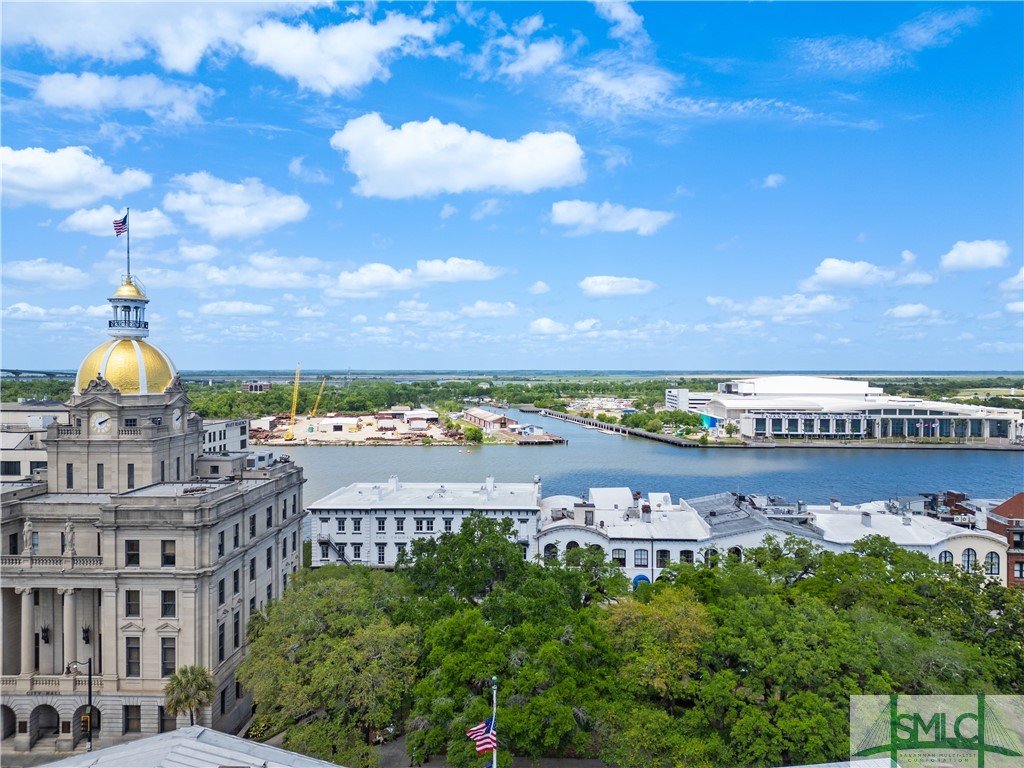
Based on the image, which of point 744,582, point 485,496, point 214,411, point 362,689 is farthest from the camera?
point 214,411

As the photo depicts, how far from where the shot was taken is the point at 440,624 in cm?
2667

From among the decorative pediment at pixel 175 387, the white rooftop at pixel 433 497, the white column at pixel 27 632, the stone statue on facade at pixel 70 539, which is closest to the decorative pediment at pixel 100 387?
the decorative pediment at pixel 175 387

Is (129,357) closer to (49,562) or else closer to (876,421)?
(49,562)

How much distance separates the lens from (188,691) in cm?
2770

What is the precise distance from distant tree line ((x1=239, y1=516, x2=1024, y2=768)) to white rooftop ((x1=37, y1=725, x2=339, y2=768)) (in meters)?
5.54

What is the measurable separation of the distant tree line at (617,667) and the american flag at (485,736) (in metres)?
2.15

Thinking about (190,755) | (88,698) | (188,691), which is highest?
(190,755)

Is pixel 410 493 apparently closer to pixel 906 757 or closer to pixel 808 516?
pixel 808 516

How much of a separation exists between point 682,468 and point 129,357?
99.8m

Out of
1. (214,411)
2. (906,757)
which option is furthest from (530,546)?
(214,411)

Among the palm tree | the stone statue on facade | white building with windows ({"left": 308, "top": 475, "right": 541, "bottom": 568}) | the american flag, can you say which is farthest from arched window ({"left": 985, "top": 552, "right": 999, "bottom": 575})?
the stone statue on facade

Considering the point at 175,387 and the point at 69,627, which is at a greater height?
the point at 175,387

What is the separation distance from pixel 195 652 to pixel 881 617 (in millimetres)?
29814

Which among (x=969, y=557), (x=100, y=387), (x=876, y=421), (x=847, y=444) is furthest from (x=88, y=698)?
(x=876, y=421)
